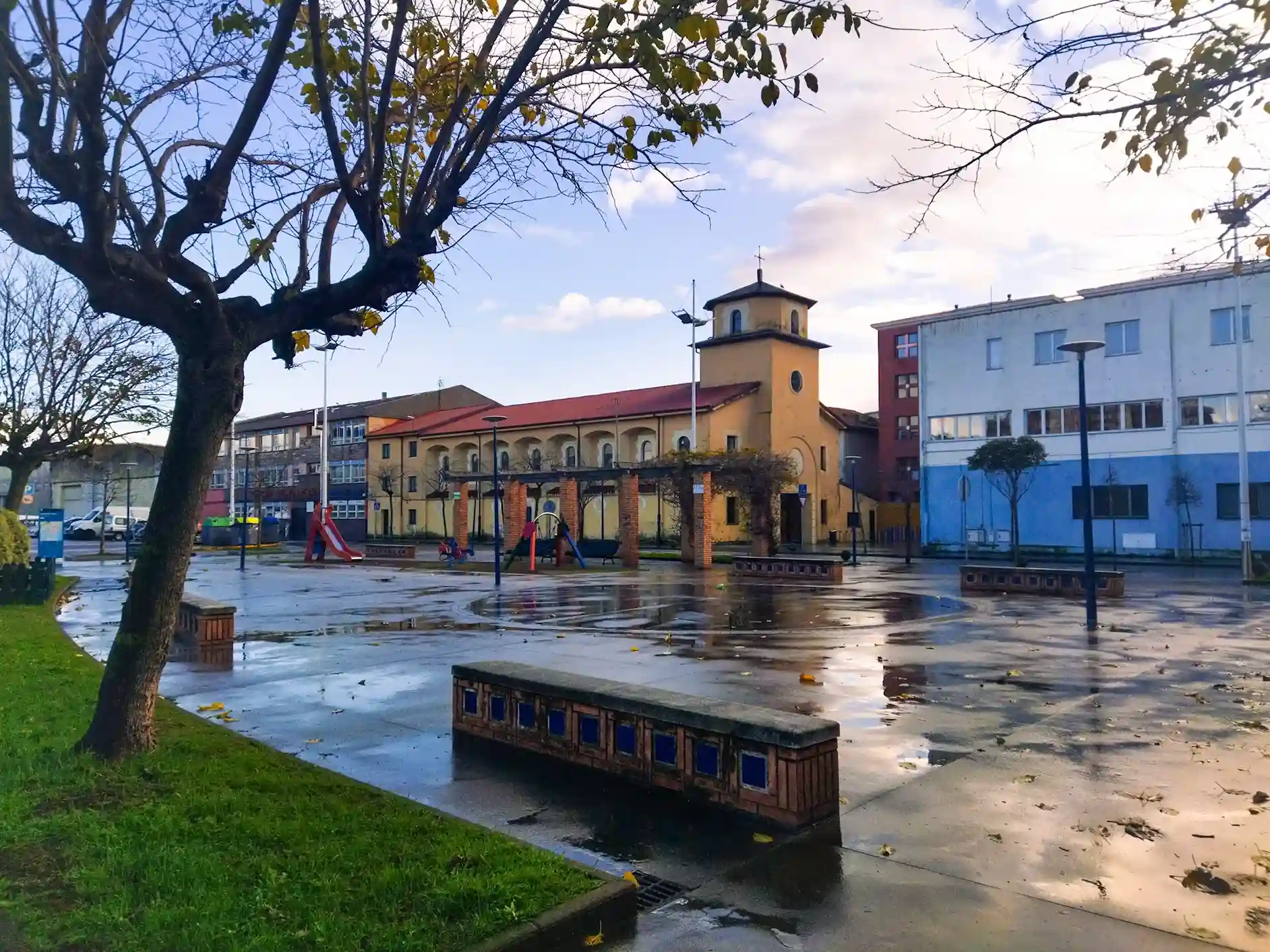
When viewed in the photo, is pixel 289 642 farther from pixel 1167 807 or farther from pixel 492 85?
pixel 1167 807

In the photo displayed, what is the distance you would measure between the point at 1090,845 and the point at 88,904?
194 inches

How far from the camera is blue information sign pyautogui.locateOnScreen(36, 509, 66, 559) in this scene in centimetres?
2548

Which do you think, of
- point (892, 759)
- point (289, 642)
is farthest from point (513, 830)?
point (289, 642)

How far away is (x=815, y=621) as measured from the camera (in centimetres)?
1594

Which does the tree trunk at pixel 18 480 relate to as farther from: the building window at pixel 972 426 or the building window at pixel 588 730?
the building window at pixel 972 426

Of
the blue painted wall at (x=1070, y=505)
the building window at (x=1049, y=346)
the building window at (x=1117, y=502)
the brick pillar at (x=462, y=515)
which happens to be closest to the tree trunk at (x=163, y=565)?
the blue painted wall at (x=1070, y=505)

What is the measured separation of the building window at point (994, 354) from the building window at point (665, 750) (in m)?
43.2

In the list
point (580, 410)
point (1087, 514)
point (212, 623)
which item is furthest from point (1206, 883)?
point (580, 410)

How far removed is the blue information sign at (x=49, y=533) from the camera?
25.5 m

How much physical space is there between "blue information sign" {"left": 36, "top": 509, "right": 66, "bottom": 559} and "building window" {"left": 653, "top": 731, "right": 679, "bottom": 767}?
24.7 metres

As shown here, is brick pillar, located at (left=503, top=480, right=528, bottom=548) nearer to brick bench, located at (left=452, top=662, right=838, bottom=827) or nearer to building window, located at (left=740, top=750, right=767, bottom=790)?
brick bench, located at (left=452, top=662, right=838, bottom=827)

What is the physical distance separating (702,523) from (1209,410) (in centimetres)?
2186

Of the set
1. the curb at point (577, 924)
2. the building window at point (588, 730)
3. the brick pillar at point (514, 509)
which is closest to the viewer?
the curb at point (577, 924)

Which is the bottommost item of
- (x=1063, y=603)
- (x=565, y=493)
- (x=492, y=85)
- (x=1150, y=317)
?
(x=1063, y=603)
